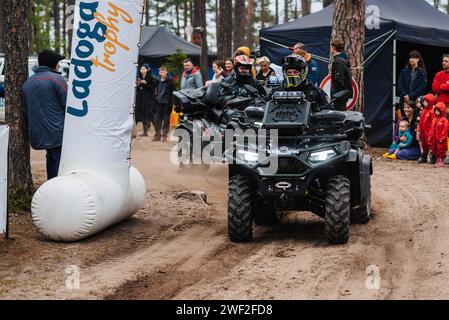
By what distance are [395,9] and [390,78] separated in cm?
188

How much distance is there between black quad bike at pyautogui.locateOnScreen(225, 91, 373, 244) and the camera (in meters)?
8.52

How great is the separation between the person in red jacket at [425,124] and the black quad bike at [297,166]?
5875mm

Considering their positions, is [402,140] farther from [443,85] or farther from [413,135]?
[443,85]

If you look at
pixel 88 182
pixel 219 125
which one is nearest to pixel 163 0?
pixel 219 125

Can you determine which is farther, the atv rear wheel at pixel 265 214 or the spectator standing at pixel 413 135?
the spectator standing at pixel 413 135

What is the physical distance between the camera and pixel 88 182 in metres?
8.77

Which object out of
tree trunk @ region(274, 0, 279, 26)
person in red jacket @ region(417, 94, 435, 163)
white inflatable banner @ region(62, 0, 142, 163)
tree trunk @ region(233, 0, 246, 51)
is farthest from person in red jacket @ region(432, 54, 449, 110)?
tree trunk @ region(274, 0, 279, 26)

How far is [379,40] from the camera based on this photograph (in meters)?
17.8

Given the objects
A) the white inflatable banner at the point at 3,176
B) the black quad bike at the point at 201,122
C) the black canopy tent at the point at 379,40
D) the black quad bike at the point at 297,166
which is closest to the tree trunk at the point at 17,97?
the white inflatable banner at the point at 3,176

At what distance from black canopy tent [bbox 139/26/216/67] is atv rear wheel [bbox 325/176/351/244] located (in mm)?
24720

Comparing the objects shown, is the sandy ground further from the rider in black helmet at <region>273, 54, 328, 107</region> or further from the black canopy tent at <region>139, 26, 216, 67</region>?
the black canopy tent at <region>139, 26, 216, 67</region>

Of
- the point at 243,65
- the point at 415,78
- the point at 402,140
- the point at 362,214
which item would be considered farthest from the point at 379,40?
the point at 362,214

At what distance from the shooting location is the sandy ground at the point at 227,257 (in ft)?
22.2

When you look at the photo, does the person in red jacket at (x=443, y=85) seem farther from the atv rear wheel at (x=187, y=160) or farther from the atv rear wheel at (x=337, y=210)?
the atv rear wheel at (x=337, y=210)
